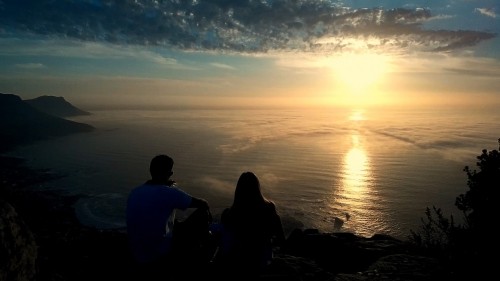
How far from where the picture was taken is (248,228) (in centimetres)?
611

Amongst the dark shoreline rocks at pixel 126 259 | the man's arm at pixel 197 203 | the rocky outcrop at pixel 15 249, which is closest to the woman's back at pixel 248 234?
the man's arm at pixel 197 203

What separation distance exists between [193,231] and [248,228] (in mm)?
1037

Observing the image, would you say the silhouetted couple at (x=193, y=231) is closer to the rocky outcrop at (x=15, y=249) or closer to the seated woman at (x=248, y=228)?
the seated woman at (x=248, y=228)

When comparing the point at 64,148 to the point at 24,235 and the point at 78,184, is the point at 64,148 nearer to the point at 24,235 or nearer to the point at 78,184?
the point at 78,184

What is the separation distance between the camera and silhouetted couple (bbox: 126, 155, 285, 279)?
5.55m

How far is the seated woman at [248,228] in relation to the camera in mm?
6012

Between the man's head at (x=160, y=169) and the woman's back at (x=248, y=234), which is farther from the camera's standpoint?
the woman's back at (x=248, y=234)

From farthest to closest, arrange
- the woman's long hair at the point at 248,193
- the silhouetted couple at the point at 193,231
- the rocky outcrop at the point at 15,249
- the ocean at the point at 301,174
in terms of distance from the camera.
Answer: the ocean at the point at 301,174, the woman's long hair at the point at 248,193, the silhouetted couple at the point at 193,231, the rocky outcrop at the point at 15,249

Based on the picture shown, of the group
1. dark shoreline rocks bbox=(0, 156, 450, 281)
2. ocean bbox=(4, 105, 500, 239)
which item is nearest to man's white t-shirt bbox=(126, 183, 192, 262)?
dark shoreline rocks bbox=(0, 156, 450, 281)

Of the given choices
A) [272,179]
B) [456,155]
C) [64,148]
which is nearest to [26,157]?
[64,148]

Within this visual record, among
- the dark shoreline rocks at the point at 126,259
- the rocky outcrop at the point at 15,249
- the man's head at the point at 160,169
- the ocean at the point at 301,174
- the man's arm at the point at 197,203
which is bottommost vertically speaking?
the ocean at the point at 301,174

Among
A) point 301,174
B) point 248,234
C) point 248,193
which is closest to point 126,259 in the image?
point 248,234

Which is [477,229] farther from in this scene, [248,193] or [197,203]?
[197,203]

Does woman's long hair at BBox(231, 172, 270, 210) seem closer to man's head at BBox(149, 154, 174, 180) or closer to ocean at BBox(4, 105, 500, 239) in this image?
man's head at BBox(149, 154, 174, 180)
